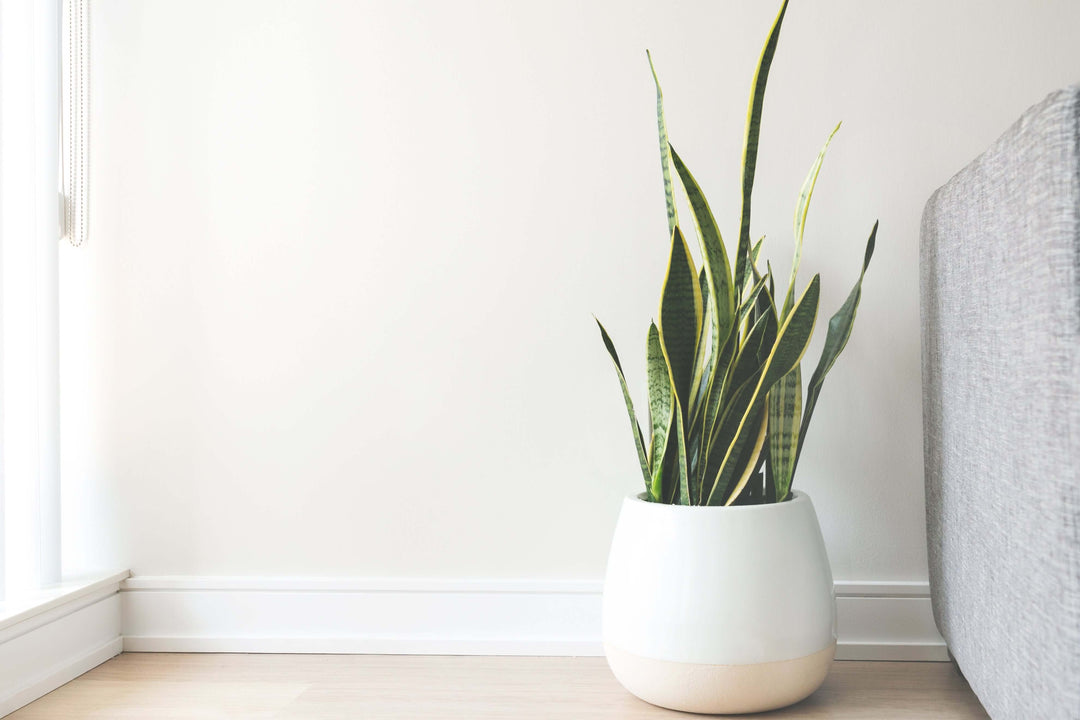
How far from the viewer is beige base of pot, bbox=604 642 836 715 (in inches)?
34.0

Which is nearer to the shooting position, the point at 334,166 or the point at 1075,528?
the point at 1075,528

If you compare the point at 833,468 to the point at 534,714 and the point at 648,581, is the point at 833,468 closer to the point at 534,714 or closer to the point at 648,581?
the point at 648,581

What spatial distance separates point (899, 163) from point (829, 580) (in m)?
0.56

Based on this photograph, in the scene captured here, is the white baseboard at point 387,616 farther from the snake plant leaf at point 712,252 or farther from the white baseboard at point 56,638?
the snake plant leaf at point 712,252

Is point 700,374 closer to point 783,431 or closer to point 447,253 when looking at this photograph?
point 783,431

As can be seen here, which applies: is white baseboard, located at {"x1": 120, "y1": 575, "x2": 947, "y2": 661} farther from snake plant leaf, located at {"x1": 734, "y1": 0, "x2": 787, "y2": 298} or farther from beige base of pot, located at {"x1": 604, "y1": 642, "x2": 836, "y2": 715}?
snake plant leaf, located at {"x1": 734, "y1": 0, "x2": 787, "y2": 298}

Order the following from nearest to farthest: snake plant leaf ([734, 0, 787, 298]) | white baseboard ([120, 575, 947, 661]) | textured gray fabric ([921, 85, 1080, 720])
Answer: textured gray fabric ([921, 85, 1080, 720]) < snake plant leaf ([734, 0, 787, 298]) < white baseboard ([120, 575, 947, 661])

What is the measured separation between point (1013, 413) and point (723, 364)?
0.32m

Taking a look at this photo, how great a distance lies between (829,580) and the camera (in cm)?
93

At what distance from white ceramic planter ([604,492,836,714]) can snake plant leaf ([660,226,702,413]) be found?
0.48ft

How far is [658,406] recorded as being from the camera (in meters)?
0.95

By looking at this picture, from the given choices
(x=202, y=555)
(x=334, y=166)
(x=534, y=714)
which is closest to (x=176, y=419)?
(x=202, y=555)

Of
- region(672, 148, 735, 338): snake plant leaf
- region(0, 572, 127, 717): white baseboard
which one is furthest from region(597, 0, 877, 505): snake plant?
region(0, 572, 127, 717): white baseboard

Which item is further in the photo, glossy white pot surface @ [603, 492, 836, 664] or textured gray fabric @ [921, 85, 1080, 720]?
glossy white pot surface @ [603, 492, 836, 664]
